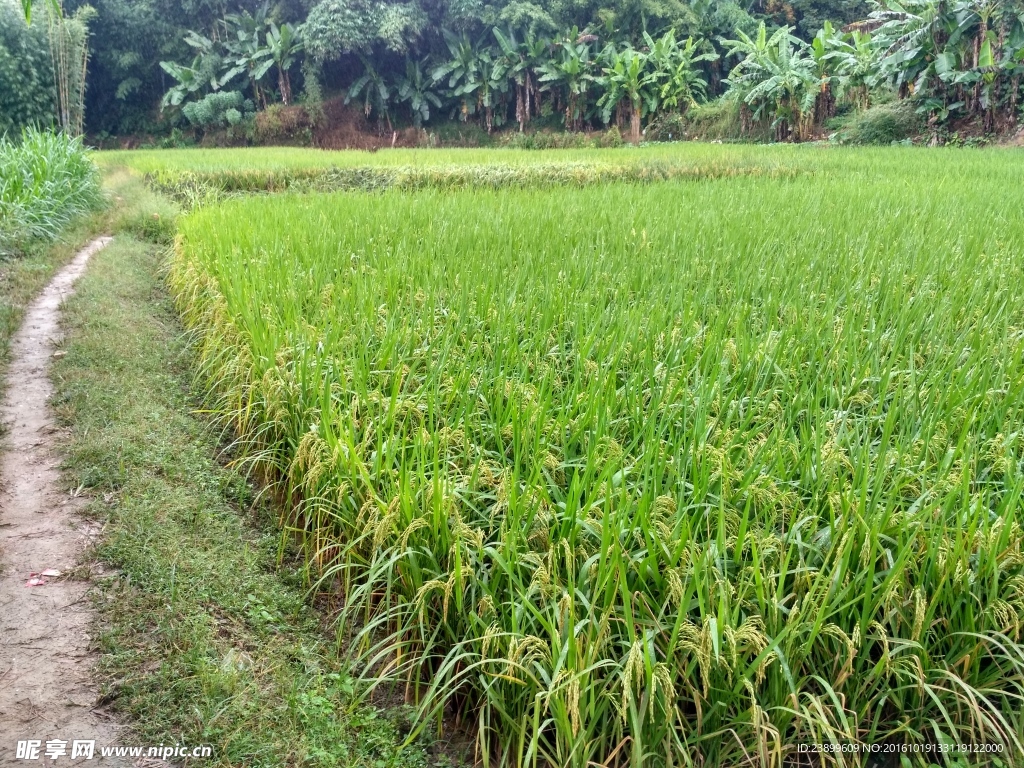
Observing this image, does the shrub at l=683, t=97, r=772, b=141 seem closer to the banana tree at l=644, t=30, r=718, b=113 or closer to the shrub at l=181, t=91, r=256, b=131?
the banana tree at l=644, t=30, r=718, b=113

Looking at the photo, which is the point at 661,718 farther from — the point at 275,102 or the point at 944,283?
the point at 275,102

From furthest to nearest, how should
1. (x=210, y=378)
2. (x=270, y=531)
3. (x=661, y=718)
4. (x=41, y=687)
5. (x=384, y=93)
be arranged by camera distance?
(x=384, y=93) → (x=210, y=378) → (x=270, y=531) → (x=41, y=687) → (x=661, y=718)

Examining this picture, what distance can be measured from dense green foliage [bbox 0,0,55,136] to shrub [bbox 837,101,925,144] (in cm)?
1689

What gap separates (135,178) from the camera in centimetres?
1001

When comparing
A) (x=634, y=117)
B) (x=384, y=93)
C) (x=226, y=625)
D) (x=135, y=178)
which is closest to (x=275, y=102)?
(x=384, y=93)

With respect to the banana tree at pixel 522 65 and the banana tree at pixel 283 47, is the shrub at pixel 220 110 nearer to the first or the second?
the banana tree at pixel 283 47

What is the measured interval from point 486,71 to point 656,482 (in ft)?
62.5

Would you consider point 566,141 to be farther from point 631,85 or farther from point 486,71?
point 486,71

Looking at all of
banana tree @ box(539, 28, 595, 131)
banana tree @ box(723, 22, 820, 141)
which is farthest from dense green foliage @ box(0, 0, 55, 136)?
banana tree @ box(723, 22, 820, 141)

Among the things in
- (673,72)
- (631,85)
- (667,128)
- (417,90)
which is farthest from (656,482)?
(417,90)

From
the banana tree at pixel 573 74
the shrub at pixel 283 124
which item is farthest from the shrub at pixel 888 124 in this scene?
the shrub at pixel 283 124

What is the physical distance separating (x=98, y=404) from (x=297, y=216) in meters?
2.63

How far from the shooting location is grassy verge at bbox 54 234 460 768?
1.61 m

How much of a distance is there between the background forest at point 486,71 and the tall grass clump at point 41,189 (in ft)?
37.0
